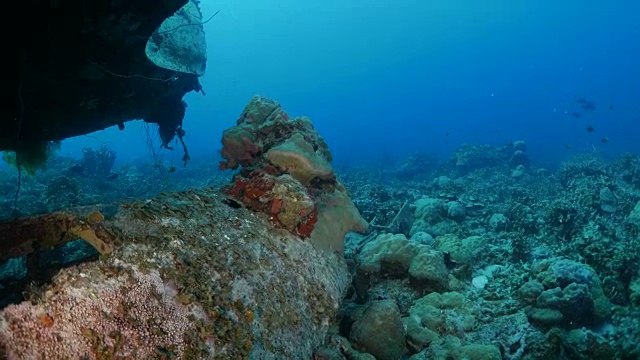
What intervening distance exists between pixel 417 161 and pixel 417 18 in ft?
572

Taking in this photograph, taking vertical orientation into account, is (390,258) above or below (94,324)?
above

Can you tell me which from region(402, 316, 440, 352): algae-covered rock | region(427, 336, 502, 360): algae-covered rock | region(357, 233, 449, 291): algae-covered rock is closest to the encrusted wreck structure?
region(402, 316, 440, 352): algae-covered rock

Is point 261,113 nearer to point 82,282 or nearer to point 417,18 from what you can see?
point 82,282

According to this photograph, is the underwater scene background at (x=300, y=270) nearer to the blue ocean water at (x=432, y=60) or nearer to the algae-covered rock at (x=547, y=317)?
the algae-covered rock at (x=547, y=317)

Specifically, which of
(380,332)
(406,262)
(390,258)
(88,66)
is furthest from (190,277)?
(88,66)

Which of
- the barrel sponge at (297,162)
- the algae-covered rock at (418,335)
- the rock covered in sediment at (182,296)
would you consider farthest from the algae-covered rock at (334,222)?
the algae-covered rock at (418,335)

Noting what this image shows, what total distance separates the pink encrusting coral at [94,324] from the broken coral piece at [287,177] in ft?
5.44

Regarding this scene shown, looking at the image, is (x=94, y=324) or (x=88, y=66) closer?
(x=94, y=324)

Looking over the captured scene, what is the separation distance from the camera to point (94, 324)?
1.88 metres

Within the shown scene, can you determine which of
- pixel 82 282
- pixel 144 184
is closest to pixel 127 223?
pixel 82 282

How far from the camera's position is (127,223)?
7.80ft

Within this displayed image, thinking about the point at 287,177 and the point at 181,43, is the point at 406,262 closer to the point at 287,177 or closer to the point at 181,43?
the point at 287,177

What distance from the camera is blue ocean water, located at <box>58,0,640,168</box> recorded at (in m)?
127

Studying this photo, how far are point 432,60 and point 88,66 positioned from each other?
630 ft
